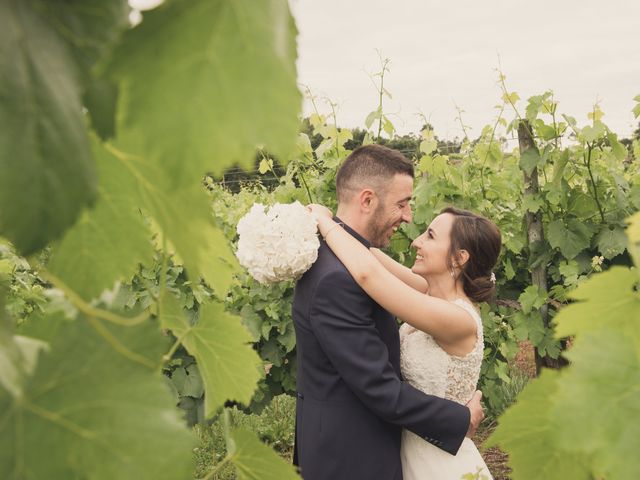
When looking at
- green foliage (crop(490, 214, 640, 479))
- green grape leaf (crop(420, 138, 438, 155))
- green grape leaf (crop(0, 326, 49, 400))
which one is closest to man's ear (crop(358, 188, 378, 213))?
green grape leaf (crop(420, 138, 438, 155))

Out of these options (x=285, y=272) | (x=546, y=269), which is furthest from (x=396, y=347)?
(x=546, y=269)

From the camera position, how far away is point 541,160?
3.93 metres

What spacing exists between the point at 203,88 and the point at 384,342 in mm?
2556

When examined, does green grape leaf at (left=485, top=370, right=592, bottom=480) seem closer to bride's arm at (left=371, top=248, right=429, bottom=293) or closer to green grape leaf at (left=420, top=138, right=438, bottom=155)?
bride's arm at (left=371, top=248, right=429, bottom=293)

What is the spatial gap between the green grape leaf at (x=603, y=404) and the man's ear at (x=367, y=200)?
2.57 metres

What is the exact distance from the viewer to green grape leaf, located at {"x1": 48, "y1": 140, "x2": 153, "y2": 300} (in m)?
0.50

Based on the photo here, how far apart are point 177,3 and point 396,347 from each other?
2695mm

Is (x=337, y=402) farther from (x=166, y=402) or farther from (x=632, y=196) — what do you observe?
(x=632, y=196)

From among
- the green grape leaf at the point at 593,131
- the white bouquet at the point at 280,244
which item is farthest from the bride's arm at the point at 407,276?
the green grape leaf at the point at 593,131

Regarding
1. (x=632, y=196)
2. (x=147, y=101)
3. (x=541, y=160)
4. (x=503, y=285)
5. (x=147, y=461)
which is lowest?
(x=503, y=285)

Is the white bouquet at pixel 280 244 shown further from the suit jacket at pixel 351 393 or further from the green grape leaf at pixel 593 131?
the green grape leaf at pixel 593 131

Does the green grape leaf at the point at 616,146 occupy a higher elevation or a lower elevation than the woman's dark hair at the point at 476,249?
higher

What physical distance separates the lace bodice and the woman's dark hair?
20 centimetres

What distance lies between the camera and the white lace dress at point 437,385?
2.71 metres
